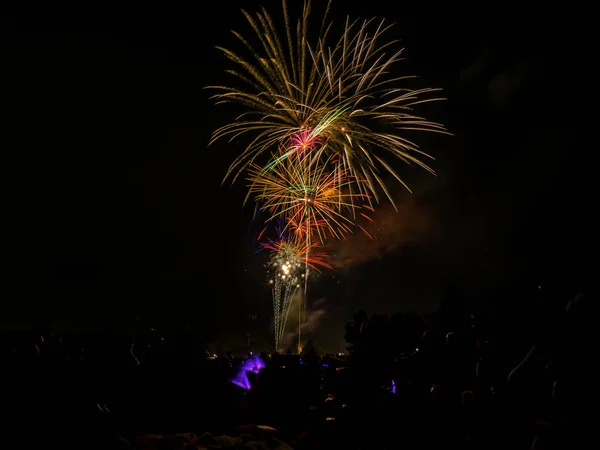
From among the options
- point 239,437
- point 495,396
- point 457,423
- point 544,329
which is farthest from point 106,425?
point 544,329

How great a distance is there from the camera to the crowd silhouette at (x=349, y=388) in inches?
97.0

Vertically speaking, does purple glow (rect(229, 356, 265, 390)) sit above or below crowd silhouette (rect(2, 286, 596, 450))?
above

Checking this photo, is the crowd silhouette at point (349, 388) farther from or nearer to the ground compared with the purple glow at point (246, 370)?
nearer to the ground

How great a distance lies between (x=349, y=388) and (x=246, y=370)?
2.81 metres

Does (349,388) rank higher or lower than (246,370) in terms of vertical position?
lower

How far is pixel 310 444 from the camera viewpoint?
141 inches

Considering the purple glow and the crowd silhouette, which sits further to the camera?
the purple glow

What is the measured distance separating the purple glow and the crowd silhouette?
95mm

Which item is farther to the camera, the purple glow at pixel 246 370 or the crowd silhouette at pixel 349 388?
the purple glow at pixel 246 370

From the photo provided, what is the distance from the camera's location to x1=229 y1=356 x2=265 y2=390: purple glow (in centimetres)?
561

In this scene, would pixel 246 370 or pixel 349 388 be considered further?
pixel 246 370

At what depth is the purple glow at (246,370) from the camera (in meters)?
5.61

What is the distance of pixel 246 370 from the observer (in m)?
5.72

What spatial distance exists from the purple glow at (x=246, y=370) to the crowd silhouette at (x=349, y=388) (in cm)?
9
